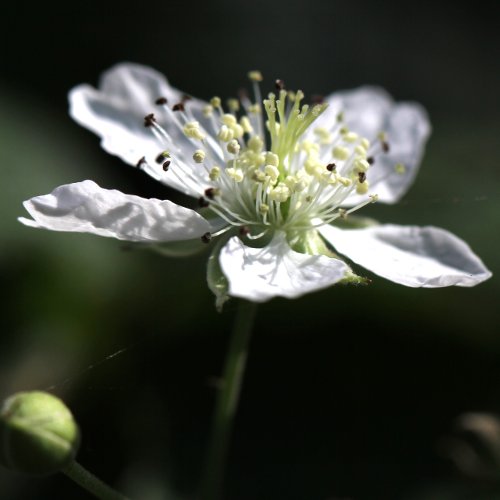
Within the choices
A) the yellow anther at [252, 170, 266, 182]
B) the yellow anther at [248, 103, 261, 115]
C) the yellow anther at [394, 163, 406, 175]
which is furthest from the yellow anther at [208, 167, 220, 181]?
the yellow anther at [394, 163, 406, 175]

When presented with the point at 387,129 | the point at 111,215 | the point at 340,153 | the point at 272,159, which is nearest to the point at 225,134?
the point at 272,159

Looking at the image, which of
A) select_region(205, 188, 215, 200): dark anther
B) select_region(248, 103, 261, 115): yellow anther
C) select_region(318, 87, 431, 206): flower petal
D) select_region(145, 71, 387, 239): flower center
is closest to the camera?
select_region(205, 188, 215, 200): dark anther

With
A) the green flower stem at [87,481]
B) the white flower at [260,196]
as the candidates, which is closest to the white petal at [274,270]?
the white flower at [260,196]

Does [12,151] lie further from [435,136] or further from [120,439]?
[435,136]

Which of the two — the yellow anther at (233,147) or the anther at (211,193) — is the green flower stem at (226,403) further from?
the yellow anther at (233,147)

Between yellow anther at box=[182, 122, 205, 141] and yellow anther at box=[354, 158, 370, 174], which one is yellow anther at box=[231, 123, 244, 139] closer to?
yellow anther at box=[182, 122, 205, 141]

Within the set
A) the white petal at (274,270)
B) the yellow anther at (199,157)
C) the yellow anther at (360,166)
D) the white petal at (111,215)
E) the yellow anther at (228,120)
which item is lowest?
the white petal at (274,270)
